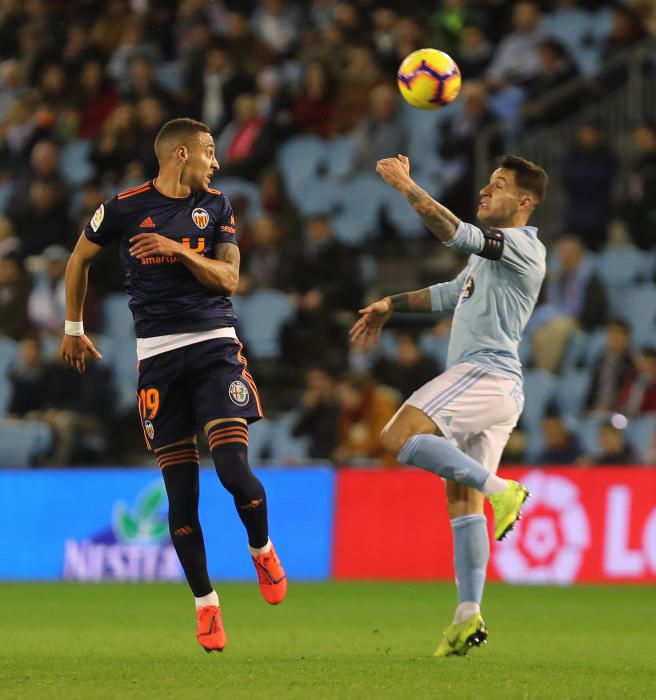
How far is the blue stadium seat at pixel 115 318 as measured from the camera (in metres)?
16.4

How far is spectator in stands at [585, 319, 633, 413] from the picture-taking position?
546 inches

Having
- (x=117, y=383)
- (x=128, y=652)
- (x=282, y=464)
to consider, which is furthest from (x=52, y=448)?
(x=128, y=652)

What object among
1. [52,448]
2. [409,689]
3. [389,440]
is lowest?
[409,689]

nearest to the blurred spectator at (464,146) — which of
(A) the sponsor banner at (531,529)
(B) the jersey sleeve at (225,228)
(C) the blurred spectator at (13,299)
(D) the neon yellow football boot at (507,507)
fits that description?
(A) the sponsor banner at (531,529)

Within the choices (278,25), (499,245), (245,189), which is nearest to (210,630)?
(499,245)

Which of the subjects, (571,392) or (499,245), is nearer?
(499,245)

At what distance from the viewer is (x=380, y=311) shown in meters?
7.55

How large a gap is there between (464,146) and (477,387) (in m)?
9.48

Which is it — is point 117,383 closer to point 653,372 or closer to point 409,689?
point 653,372

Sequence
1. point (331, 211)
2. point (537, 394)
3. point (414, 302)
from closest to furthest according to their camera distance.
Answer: point (414, 302) → point (537, 394) → point (331, 211)

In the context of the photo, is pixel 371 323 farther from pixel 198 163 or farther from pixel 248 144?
pixel 248 144

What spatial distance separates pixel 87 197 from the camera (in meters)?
17.5

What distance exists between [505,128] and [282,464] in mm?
4552

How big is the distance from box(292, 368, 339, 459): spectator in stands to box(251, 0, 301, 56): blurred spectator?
5961 millimetres
